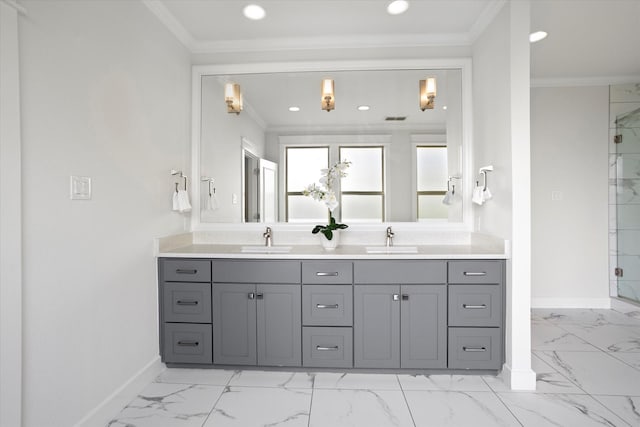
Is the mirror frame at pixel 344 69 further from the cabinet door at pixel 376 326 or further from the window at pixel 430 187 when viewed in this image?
the cabinet door at pixel 376 326

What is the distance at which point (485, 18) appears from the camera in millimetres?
2377

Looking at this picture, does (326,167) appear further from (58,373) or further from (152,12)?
(58,373)

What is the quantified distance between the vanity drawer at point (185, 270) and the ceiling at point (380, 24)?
172 centimetres

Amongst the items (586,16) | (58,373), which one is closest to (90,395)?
(58,373)

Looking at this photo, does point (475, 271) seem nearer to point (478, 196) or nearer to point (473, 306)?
point (473, 306)

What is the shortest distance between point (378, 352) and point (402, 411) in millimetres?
418

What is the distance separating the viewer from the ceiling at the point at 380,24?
2.30 meters

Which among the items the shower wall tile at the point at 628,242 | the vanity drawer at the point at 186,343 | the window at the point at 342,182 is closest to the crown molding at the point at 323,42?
the window at the point at 342,182

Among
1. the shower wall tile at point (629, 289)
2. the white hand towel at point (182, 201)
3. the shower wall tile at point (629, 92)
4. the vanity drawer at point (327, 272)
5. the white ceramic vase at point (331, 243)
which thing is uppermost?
the shower wall tile at point (629, 92)

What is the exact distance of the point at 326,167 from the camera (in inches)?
110

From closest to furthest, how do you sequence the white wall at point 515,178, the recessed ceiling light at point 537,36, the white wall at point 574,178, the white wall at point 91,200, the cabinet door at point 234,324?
the white wall at point 91,200
the white wall at point 515,178
the cabinet door at point 234,324
the recessed ceiling light at point 537,36
the white wall at point 574,178

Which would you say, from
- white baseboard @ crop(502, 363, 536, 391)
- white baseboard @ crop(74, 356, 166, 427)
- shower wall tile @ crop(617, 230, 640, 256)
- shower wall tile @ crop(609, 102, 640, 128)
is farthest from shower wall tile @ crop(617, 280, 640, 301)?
white baseboard @ crop(74, 356, 166, 427)

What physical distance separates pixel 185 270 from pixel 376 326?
1364 millimetres

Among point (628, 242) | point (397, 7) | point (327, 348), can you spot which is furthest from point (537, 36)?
point (327, 348)
